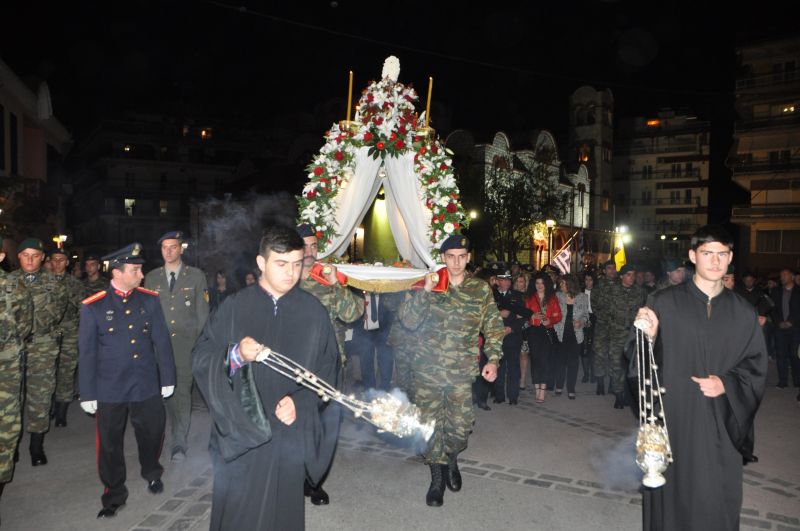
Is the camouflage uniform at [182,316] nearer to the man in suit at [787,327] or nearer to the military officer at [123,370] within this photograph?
the military officer at [123,370]

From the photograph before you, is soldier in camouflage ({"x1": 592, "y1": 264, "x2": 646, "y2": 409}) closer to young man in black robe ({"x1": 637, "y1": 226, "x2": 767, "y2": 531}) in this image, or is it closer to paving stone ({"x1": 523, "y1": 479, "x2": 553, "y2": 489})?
paving stone ({"x1": 523, "y1": 479, "x2": 553, "y2": 489})

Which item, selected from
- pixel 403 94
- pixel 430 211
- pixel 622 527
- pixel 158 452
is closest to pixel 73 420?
pixel 158 452

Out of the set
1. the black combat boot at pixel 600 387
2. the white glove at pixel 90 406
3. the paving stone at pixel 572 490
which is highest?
the white glove at pixel 90 406

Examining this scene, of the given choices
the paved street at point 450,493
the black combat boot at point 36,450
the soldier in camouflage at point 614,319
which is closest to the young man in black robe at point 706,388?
→ the paved street at point 450,493

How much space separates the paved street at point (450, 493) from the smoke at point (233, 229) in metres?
25.3

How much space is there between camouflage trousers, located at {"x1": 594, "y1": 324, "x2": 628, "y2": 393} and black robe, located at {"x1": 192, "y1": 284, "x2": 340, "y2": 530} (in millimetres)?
6610

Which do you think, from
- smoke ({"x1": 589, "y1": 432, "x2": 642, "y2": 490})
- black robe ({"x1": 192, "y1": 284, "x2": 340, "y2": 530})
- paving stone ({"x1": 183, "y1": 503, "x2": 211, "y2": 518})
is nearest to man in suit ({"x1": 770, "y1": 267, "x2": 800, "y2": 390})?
smoke ({"x1": 589, "y1": 432, "x2": 642, "y2": 490})

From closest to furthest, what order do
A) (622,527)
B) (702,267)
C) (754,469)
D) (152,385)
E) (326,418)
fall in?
(326,418)
(702,267)
(622,527)
(152,385)
(754,469)

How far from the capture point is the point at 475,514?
17.2ft

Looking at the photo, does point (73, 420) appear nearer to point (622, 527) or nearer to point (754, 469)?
point (622, 527)

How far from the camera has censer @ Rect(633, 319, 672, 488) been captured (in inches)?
146

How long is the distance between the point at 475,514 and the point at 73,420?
19.6 ft

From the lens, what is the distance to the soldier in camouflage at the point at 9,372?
17.3 ft

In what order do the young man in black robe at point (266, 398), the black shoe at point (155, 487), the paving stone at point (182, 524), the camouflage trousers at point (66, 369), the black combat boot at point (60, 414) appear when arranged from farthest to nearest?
the camouflage trousers at point (66, 369) → the black combat boot at point (60, 414) → the black shoe at point (155, 487) → the paving stone at point (182, 524) → the young man in black robe at point (266, 398)
